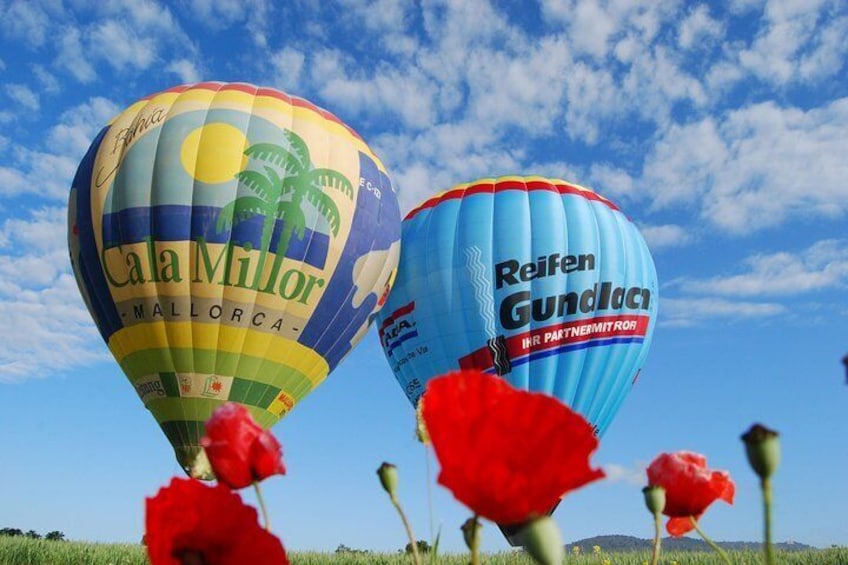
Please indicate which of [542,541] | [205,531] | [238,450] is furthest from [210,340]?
[542,541]

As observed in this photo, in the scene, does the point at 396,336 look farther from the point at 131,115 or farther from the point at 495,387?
the point at 495,387

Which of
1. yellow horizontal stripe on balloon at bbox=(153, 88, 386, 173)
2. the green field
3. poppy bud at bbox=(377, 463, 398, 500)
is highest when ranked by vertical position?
yellow horizontal stripe on balloon at bbox=(153, 88, 386, 173)

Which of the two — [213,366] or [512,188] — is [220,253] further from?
[512,188]

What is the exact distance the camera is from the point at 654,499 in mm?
1603

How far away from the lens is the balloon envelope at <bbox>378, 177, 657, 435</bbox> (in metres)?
16.0

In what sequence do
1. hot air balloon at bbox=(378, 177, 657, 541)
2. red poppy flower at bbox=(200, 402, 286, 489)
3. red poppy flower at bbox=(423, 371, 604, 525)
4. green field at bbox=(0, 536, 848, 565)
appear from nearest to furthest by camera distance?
red poppy flower at bbox=(423, 371, 604, 525), red poppy flower at bbox=(200, 402, 286, 489), green field at bbox=(0, 536, 848, 565), hot air balloon at bbox=(378, 177, 657, 541)

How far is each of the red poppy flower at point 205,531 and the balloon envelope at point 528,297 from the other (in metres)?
14.5

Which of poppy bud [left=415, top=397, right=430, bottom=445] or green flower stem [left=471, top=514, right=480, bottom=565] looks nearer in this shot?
green flower stem [left=471, top=514, right=480, bottom=565]

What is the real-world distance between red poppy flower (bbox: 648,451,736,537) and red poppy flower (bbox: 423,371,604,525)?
79 cm

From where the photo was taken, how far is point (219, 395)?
12.6 m

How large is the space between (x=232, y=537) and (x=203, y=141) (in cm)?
1241

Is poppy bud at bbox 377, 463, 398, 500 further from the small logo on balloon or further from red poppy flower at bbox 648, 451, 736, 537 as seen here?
the small logo on balloon

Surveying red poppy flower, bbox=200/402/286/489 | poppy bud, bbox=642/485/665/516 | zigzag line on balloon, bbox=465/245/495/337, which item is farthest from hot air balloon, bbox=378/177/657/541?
red poppy flower, bbox=200/402/286/489

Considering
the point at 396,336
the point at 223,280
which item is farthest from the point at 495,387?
the point at 396,336
